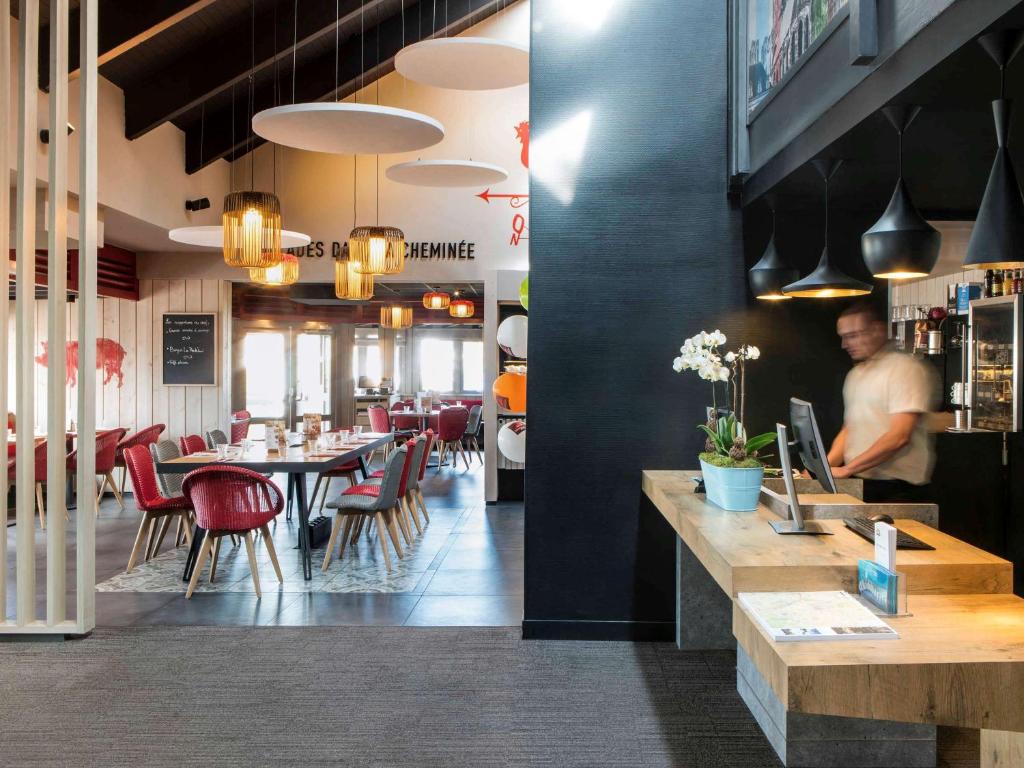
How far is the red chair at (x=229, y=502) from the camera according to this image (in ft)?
18.0

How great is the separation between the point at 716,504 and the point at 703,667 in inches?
39.6

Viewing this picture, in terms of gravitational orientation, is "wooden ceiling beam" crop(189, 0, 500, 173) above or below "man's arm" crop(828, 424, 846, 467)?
above

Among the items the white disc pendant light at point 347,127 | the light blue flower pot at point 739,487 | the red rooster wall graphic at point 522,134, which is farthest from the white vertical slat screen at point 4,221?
the red rooster wall graphic at point 522,134

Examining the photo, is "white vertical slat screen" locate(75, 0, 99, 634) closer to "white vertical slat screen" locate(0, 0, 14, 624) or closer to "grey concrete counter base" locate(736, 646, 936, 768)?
"white vertical slat screen" locate(0, 0, 14, 624)

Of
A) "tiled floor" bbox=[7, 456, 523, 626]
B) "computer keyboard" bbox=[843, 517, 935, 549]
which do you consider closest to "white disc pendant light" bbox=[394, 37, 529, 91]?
"tiled floor" bbox=[7, 456, 523, 626]

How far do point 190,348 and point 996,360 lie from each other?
8.47m

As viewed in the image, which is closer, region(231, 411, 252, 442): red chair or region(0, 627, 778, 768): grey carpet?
region(0, 627, 778, 768): grey carpet

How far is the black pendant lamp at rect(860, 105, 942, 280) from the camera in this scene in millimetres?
3049

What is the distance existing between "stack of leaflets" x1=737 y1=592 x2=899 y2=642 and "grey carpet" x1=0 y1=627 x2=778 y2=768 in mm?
974

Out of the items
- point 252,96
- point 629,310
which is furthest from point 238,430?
point 629,310

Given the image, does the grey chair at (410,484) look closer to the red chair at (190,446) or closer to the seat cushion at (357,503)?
the seat cushion at (357,503)

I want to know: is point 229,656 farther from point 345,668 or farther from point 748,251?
point 748,251

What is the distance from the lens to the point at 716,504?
3820mm

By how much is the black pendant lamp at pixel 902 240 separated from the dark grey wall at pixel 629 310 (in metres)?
1.64
